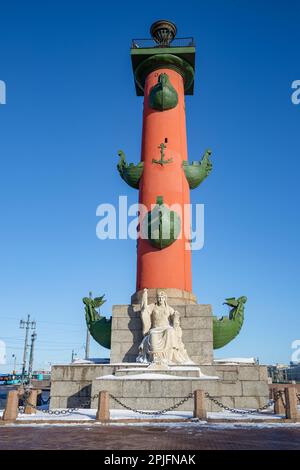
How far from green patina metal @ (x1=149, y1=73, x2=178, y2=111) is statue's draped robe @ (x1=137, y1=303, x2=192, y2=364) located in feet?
30.8


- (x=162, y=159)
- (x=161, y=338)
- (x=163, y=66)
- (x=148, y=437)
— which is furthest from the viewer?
(x=163, y=66)

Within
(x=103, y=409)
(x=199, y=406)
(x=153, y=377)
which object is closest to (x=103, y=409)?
(x=103, y=409)

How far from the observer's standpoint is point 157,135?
19375 mm

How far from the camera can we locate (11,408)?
10867 mm

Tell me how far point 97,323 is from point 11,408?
22.1 ft

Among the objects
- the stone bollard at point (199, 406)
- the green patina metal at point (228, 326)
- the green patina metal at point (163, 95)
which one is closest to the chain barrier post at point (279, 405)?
the stone bollard at point (199, 406)

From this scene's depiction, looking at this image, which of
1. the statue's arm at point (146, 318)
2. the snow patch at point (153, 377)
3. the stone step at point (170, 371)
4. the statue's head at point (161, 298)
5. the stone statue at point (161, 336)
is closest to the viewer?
the snow patch at point (153, 377)

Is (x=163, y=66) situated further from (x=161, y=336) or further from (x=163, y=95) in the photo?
(x=161, y=336)

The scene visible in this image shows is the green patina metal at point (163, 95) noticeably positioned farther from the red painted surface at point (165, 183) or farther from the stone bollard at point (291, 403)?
the stone bollard at point (291, 403)

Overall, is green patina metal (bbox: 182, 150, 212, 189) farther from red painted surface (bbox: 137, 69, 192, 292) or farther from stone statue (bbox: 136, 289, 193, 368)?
stone statue (bbox: 136, 289, 193, 368)

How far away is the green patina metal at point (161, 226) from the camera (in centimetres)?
1722

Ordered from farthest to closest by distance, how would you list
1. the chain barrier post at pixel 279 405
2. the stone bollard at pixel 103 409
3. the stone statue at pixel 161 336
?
1. the stone statue at pixel 161 336
2. the chain barrier post at pixel 279 405
3. the stone bollard at pixel 103 409

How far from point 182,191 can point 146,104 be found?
4.98 m

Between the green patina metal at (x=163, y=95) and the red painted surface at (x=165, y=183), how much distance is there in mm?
383
